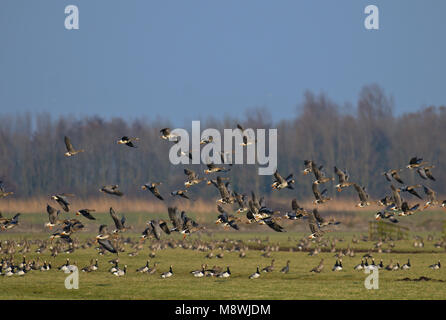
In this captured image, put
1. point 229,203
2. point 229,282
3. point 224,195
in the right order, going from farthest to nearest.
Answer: point 224,195
point 229,282
point 229,203

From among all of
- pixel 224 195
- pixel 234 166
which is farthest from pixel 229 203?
pixel 234 166

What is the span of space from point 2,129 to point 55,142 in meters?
8.70

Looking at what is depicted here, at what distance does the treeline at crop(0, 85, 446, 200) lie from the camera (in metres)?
106

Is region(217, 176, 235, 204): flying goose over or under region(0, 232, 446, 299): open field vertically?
over

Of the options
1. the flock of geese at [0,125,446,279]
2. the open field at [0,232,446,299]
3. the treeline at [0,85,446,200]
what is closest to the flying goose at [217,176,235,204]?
the flock of geese at [0,125,446,279]

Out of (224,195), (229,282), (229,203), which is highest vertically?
(224,195)

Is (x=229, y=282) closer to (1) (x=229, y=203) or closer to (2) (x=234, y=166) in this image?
(1) (x=229, y=203)

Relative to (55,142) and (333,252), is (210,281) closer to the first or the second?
(333,252)

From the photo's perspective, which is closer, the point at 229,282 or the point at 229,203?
the point at 229,203

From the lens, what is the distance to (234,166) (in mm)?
111375

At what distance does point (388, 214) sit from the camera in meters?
37.3

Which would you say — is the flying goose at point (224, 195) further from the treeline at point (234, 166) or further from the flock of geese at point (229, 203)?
the treeline at point (234, 166)

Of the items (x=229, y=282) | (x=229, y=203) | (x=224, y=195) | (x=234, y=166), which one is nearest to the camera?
(x=229, y=203)

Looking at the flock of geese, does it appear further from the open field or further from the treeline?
the treeline
